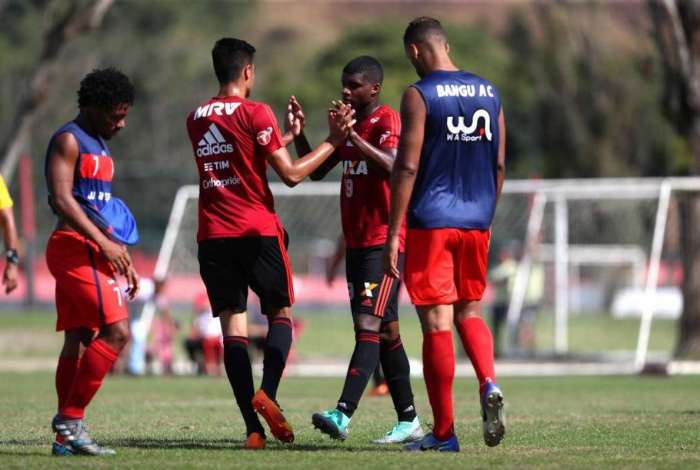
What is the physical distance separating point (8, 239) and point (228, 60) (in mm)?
1861

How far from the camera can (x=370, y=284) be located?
9883mm

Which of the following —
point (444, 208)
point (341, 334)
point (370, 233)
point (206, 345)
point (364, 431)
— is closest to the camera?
point (444, 208)

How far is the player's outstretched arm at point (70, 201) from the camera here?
28.5 feet

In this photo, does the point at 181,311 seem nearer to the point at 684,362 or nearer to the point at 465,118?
the point at 684,362

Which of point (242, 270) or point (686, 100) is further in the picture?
point (686, 100)

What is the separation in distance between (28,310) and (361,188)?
96.2ft

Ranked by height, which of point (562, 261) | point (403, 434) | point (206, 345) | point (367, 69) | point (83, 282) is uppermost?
point (367, 69)

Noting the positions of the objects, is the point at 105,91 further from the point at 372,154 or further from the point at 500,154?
the point at 500,154

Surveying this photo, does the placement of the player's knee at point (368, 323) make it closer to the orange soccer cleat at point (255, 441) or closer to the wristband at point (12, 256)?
the orange soccer cleat at point (255, 441)

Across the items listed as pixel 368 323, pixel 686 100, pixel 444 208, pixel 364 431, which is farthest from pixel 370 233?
pixel 686 100

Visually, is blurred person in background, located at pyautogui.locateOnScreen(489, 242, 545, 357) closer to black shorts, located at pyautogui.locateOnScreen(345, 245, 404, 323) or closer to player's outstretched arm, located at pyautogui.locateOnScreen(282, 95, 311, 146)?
black shorts, located at pyautogui.locateOnScreen(345, 245, 404, 323)

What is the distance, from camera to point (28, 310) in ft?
125

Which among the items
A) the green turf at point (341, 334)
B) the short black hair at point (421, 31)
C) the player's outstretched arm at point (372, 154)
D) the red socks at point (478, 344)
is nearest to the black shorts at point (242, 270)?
the player's outstretched arm at point (372, 154)

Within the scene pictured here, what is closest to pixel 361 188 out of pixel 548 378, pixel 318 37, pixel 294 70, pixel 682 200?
pixel 548 378
